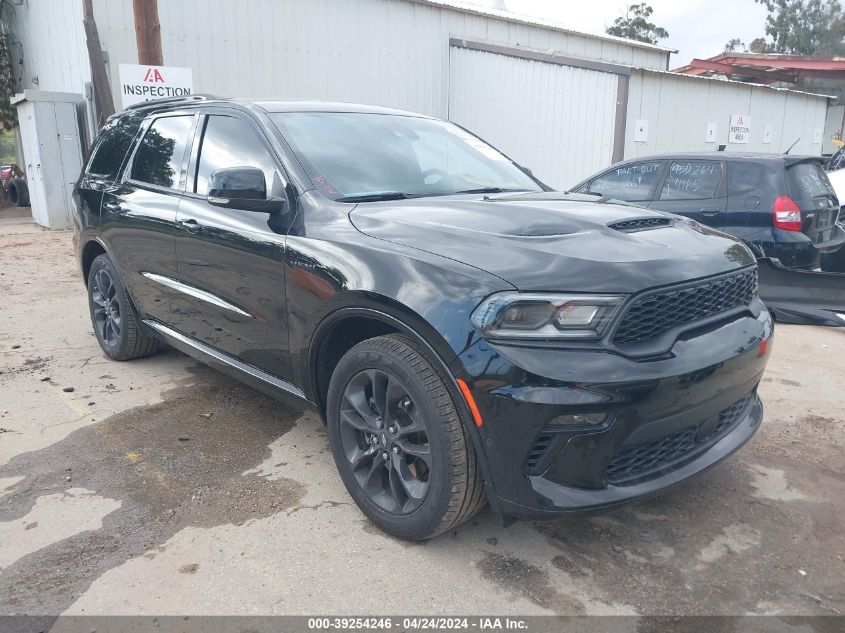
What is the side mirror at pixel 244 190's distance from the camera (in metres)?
3.04

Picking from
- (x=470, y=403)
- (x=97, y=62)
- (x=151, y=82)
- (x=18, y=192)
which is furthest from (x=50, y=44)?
(x=470, y=403)

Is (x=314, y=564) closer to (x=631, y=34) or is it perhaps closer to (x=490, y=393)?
(x=490, y=393)

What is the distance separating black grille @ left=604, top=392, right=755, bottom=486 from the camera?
241 centimetres

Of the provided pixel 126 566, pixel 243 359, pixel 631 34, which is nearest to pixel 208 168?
pixel 243 359

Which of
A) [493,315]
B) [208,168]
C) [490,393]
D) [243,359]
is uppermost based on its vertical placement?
[208,168]

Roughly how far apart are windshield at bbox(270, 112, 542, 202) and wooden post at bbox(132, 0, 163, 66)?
633 cm

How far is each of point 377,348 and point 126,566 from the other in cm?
131

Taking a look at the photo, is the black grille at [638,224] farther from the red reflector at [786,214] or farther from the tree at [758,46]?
the tree at [758,46]

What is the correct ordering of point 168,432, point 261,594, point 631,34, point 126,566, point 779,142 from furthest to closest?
point 631,34 < point 779,142 < point 168,432 < point 126,566 < point 261,594

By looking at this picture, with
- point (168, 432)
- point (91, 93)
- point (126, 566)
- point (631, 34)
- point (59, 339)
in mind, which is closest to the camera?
point (126, 566)

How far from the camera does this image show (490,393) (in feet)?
7.55

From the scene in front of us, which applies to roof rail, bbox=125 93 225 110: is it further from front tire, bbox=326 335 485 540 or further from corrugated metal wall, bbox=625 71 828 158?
corrugated metal wall, bbox=625 71 828 158

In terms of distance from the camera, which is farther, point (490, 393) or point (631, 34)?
point (631, 34)

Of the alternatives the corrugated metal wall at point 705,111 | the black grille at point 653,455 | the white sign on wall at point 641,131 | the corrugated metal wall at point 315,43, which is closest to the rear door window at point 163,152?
the black grille at point 653,455
